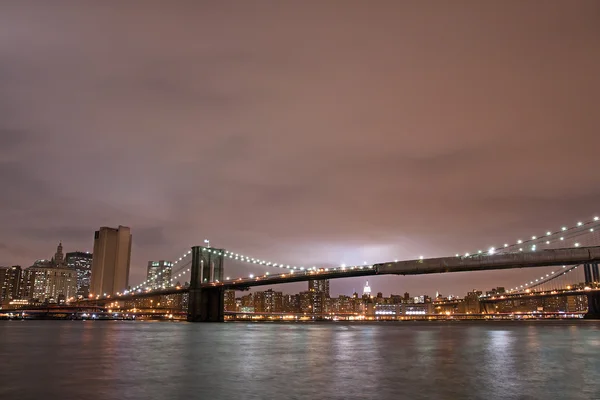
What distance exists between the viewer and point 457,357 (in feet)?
67.8

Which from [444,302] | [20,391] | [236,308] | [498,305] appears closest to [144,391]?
[20,391]

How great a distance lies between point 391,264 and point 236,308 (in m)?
87.8

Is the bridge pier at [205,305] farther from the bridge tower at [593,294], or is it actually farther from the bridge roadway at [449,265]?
the bridge tower at [593,294]

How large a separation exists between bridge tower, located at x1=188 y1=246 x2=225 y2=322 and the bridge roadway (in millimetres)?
1507

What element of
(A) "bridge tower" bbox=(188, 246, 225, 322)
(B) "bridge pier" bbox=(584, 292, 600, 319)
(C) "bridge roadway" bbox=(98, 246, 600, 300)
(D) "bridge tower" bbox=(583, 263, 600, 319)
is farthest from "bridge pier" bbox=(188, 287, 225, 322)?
(B) "bridge pier" bbox=(584, 292, 600, 319)

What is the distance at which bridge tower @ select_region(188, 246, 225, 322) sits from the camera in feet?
248

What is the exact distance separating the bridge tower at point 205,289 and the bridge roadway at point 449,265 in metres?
1.51

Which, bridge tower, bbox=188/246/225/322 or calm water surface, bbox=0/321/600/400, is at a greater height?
bridge tower, bbox=188/246/225/322

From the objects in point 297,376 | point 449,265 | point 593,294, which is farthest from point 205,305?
point 593,294

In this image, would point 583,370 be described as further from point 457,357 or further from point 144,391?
point 144,391

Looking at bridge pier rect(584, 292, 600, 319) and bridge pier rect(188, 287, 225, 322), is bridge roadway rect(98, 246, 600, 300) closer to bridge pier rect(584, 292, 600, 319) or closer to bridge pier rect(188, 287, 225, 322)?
bridge pier rect(188, 287, 225, 322)

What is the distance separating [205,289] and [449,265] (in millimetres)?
35795

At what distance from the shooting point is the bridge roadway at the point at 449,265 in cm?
6227

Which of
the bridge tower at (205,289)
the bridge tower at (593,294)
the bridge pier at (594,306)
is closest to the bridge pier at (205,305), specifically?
the bridge tower at (205,289)
